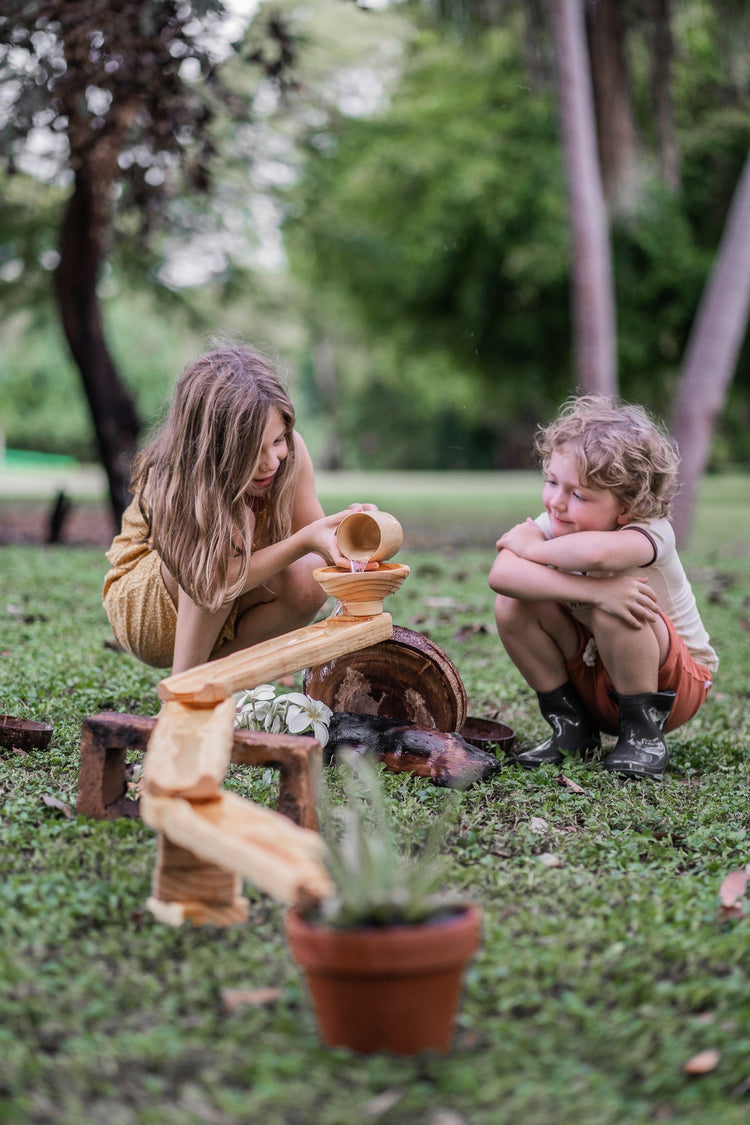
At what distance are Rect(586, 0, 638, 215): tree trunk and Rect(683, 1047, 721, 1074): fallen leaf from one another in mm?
9764

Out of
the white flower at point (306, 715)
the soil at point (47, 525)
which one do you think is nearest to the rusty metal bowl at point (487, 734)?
the white flower at point (306, 715)

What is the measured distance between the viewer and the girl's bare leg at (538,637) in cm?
347

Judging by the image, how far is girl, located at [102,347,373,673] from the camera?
3219 mm

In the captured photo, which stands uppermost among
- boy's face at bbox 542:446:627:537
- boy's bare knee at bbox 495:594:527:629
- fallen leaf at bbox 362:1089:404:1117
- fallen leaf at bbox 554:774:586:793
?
boy's face at bbox 542:446:627:537

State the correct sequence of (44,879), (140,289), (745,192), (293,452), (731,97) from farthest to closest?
(731,97), (140,289), (745,192), (293,452), (44,879)

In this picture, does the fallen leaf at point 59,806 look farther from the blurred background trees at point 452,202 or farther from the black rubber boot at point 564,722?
the blurred background trees at point 452,202

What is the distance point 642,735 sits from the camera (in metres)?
3.42

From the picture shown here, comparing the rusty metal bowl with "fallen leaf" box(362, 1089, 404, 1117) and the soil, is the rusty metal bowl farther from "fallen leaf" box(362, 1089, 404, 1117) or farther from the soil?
the soil

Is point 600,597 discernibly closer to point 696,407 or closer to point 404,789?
point 404,789

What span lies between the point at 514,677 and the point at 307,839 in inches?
122

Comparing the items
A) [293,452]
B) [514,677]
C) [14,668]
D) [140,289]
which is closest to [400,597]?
[514,677]

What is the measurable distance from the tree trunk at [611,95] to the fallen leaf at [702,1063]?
384 inches

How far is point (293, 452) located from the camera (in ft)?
11.5

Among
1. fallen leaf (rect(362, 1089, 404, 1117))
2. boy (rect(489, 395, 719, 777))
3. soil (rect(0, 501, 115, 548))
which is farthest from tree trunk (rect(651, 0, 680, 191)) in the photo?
fallen leaf (rect(362, 1089, 404, 1117))
